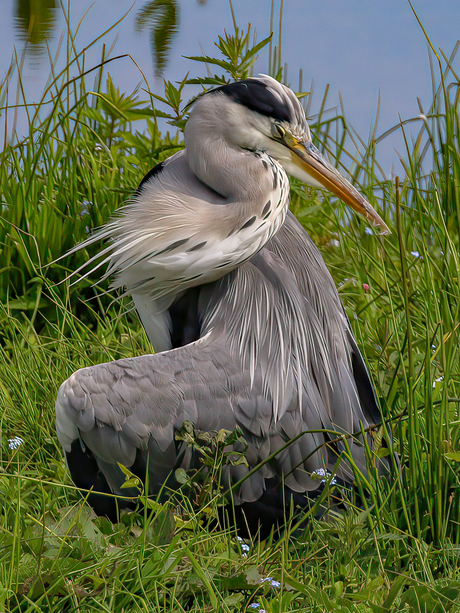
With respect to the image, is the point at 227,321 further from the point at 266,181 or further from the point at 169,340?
the point at 266,181

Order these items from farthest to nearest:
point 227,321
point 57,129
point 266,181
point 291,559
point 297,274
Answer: point 57,129
point 297,274
point 227,321
point 266,181
point 291,559

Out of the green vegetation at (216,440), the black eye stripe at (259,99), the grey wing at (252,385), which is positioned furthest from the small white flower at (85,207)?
the black eye stripe at (259,99)

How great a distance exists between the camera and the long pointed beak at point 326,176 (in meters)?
1.74

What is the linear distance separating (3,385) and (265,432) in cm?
104

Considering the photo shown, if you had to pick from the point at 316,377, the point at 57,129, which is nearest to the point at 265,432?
the point at 316,377

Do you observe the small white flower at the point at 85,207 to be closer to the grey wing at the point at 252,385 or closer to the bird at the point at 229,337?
the bird at the point at 229,337

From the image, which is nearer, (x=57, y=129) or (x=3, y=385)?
(x=3, y=385)

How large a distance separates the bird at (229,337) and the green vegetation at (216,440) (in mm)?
129

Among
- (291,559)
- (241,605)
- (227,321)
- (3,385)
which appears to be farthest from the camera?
(3,385)

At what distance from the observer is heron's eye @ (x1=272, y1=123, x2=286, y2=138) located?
1.67 m

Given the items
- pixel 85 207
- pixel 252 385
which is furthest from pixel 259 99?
pixel 85 207

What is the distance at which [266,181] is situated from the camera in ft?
5.37

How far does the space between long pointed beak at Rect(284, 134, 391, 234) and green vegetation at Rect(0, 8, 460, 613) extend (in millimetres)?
194

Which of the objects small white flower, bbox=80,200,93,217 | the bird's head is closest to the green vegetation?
small white flower, bbox=80,200,93,217
